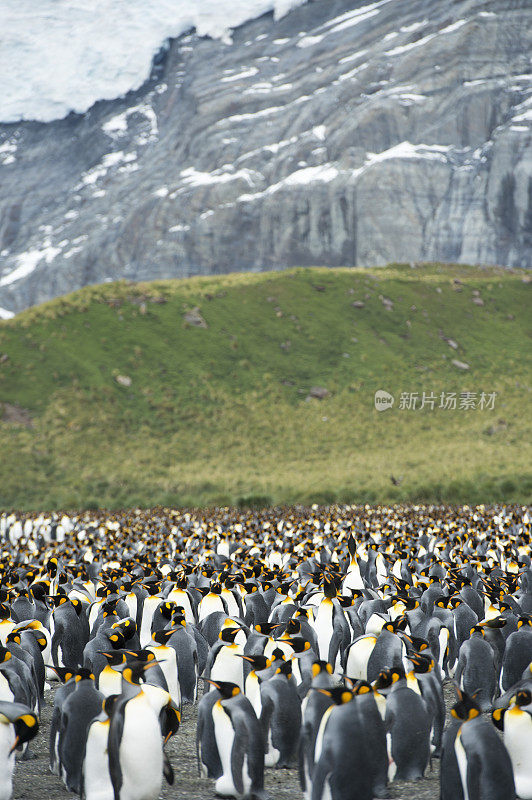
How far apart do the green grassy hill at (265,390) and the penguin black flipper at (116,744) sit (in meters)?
28.8

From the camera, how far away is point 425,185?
122 meters

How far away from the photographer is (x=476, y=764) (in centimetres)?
502

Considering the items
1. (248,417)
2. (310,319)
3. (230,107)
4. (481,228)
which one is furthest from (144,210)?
(248,417)

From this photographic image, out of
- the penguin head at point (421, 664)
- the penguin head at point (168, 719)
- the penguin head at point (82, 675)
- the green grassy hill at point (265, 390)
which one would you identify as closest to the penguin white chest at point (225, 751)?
the penguin head at point (168, 719)

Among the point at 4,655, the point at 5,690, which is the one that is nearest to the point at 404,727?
the point at 5,690

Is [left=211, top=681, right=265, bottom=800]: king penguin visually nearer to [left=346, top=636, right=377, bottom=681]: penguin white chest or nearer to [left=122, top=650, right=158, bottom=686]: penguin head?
[left=122, top=650, right=158, bottom=686]: penguin head

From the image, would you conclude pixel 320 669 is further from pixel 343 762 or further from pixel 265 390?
pixel 265 390

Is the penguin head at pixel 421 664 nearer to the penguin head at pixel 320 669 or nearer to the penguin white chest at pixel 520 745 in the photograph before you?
the penguin head at pixel 320 669

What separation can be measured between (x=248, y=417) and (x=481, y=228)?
8111 cm

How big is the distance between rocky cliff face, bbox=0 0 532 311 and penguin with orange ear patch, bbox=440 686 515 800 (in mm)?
119233

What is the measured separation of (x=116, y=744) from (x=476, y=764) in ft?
8.44

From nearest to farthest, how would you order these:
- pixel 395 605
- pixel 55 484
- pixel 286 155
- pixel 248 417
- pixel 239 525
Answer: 1. pixel 395 605
2. pixel 239 525
3. pixel 55 484
4. pixel 248 417
5. pixel 286 155

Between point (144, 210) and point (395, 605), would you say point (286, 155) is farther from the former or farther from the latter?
Answer: point (395, 605)

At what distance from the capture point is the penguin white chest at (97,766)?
221 inches
